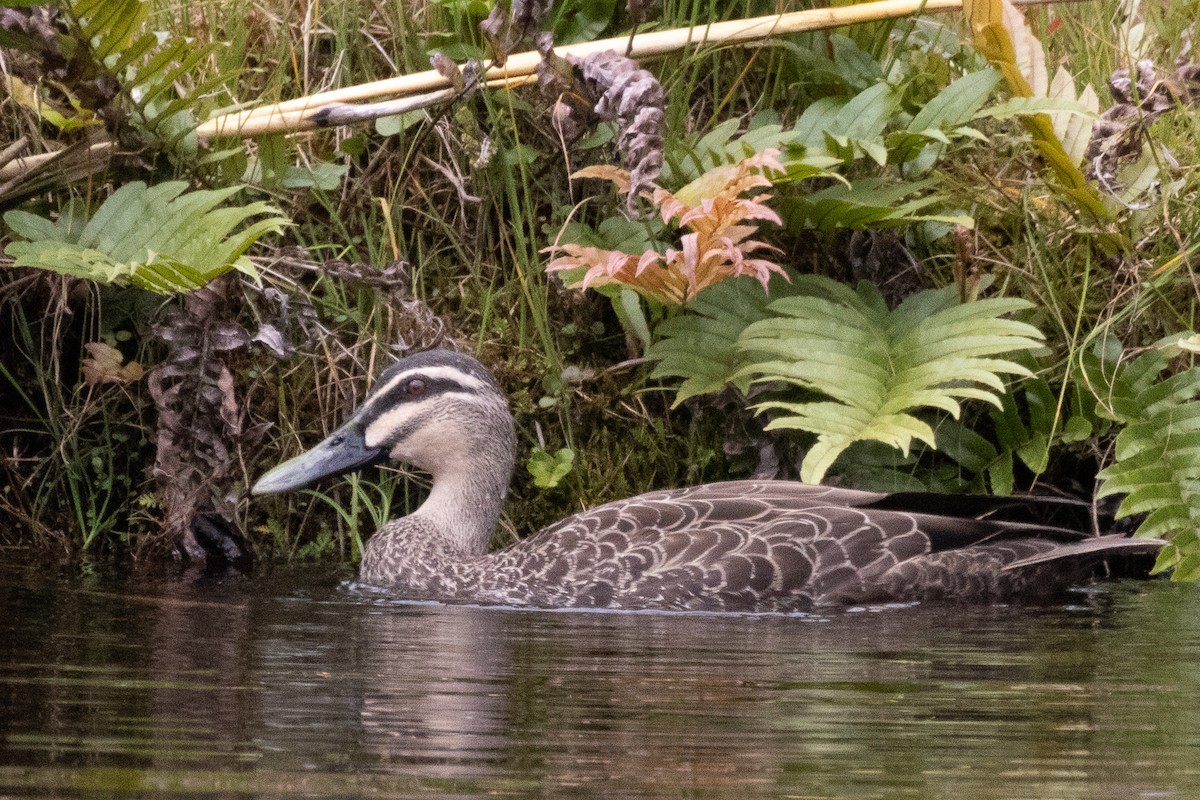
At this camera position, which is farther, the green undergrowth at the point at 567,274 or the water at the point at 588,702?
the green undergrowth at the point at 567,274

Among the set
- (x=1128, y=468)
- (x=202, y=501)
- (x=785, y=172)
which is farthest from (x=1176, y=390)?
(x=202, y=501)

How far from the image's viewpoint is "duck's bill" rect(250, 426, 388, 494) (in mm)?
6188

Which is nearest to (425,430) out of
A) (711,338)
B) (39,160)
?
(711,338)

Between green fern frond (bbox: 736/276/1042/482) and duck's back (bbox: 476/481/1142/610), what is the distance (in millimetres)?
294

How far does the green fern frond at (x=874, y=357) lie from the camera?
5.36 m

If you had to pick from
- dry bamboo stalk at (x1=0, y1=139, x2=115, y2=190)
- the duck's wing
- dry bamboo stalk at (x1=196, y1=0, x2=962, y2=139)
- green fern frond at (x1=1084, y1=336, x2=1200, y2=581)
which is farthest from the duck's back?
dry bamboo stalk at (x1=0, y1=139, x2=115, y2=190)

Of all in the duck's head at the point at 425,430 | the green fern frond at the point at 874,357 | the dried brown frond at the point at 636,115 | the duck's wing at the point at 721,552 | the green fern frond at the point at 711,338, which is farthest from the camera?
the duck's head at the point at 425,430

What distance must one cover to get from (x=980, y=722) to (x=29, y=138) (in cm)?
512

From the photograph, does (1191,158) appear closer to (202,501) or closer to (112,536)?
(202,501)

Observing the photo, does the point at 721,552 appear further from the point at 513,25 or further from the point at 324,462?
the point at 513,25

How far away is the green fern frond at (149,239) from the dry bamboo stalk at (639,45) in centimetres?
55

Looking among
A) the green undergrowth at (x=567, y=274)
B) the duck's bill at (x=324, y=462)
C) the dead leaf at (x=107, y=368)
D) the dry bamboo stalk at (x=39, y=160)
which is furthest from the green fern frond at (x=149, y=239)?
the duck's bill at (x=324, y=462)

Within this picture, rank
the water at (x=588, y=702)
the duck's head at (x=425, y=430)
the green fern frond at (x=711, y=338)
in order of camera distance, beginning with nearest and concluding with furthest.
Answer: the water at (x=588, y=702) → the green fern frond at (x=711, y=338) → the duck's head at (x=425, y=430)

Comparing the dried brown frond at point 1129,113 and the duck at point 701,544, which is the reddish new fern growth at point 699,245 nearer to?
the duck at point 701,544
